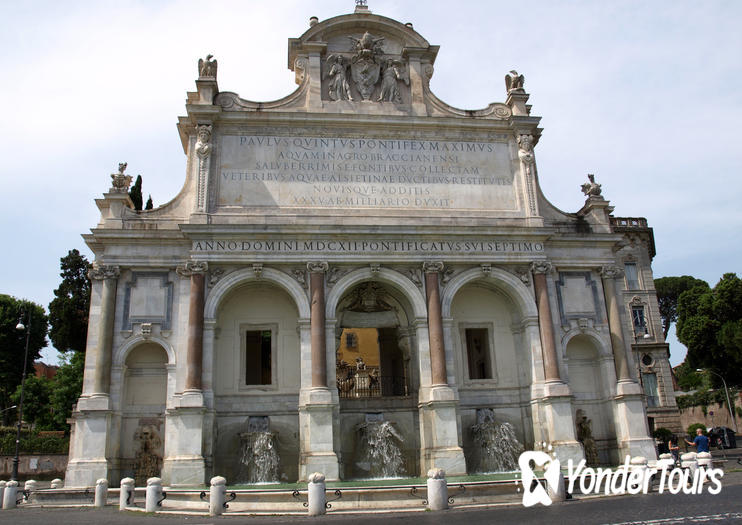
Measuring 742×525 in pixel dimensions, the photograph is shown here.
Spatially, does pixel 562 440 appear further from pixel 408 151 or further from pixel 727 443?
pixel 727 443

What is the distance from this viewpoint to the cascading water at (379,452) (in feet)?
73.8

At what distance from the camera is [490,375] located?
25422 mm

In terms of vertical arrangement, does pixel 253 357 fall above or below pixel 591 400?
above

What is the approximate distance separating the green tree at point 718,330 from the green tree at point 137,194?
41.0 metres

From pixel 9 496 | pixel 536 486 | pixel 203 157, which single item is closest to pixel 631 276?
pixel 536 486

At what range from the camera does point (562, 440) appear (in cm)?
2275

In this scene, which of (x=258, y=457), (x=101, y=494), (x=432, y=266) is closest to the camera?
(x=101, y=494)

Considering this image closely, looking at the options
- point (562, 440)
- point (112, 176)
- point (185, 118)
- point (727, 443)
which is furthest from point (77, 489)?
point (727, 443)

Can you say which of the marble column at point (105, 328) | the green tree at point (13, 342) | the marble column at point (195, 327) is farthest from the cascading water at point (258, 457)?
the green tree at point (13, 342)

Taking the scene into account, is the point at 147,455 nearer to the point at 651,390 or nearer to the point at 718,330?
the point at 651,390

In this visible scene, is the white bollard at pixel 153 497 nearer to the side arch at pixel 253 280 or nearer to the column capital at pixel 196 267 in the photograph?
the side arch at pixel 253 280

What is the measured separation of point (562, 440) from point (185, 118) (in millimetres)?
Result: 19790

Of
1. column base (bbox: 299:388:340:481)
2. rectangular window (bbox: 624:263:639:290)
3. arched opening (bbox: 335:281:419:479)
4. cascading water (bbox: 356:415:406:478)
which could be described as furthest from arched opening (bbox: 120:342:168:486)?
rectangular window (bbox: 624:263:639:290)

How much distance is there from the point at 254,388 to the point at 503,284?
34.9 ft
